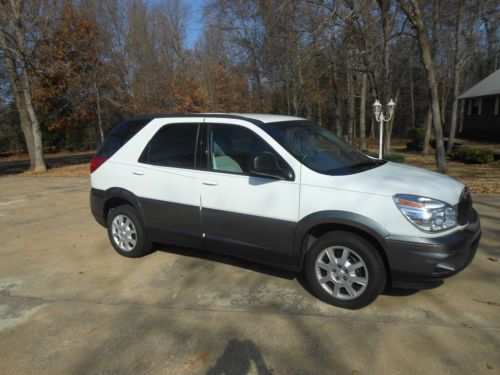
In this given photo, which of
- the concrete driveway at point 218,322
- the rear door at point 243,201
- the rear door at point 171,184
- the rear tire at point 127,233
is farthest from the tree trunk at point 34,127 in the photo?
the rear door at point 243,201

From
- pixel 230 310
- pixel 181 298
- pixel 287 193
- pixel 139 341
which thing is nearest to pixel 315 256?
pixel 287 193

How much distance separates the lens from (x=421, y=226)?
3205mm

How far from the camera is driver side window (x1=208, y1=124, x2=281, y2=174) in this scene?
13.2 feet

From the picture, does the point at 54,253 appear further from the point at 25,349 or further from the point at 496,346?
the point at 496,346

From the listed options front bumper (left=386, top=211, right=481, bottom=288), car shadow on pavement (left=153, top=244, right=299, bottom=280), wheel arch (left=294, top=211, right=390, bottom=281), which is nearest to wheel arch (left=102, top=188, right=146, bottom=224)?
car shadow on pavement (left=153, top=244, right=299, bottom=280)

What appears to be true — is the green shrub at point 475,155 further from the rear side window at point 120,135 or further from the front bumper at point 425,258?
the rear side window at point 120,135

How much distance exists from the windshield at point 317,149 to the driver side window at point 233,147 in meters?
0.19

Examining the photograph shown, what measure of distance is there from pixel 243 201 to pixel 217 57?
797 inches

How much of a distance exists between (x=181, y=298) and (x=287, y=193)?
60.8 inches

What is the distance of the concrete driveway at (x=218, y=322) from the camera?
2.89 meters

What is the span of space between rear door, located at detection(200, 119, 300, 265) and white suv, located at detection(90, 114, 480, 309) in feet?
0.04

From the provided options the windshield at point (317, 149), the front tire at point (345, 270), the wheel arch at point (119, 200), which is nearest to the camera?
the front tire at point (345, 270)

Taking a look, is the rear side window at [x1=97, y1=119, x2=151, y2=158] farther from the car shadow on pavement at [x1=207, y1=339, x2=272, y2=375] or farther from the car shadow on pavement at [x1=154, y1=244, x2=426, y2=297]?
the car shadow on pavement at [x1=207, y1=339, x2=272, y2=375]

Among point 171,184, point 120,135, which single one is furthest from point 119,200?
point 171,184
